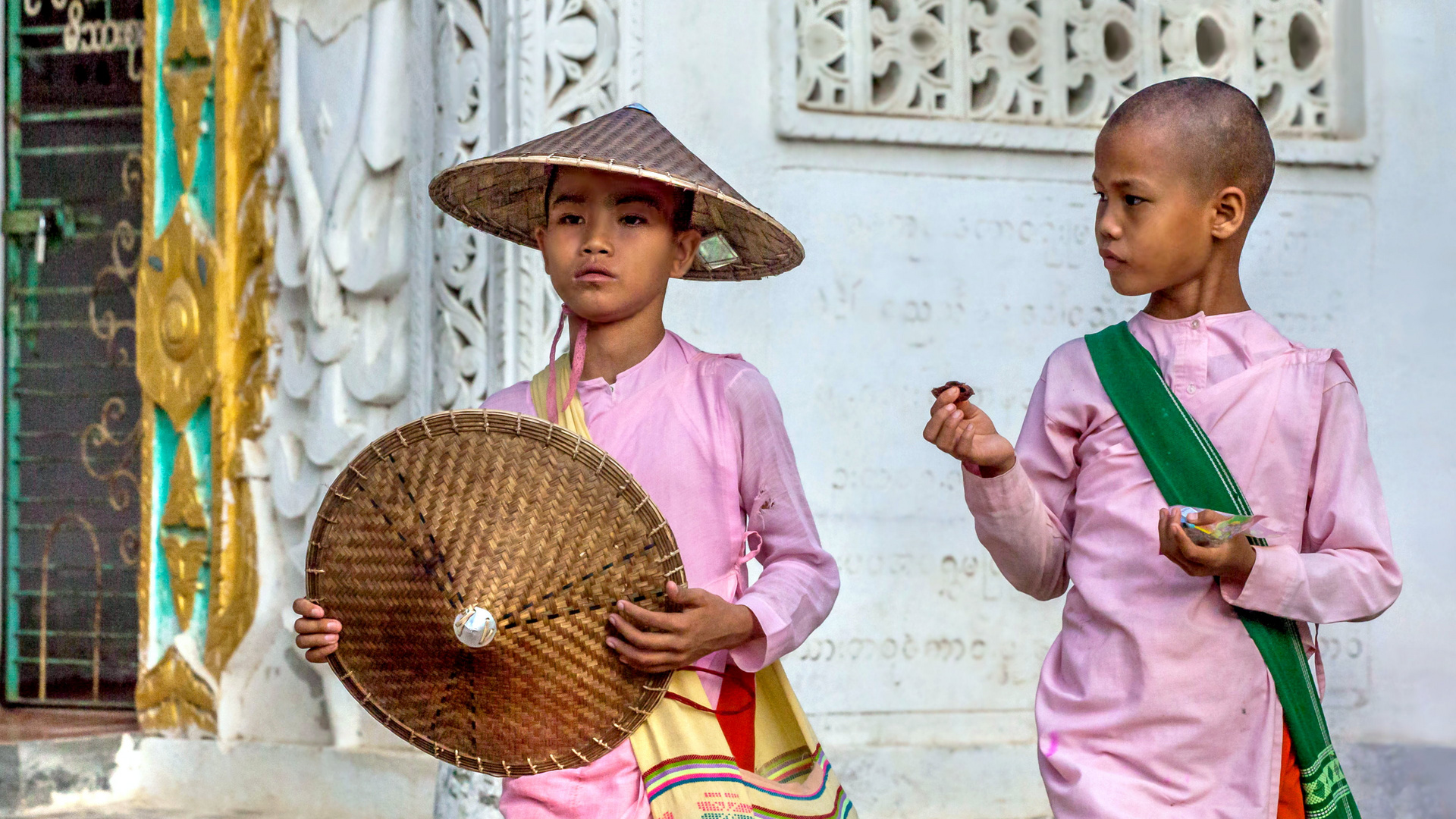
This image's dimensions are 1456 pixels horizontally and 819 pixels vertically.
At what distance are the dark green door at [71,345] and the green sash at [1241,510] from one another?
15.0 ft

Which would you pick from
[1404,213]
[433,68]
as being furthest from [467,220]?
[1404,213]

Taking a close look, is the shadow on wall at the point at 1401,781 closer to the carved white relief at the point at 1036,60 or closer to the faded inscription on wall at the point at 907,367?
the faded inscription on wall at the point at 907,367

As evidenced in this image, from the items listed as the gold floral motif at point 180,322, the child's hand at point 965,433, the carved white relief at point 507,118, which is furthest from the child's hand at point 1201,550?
the gold floral motif at point 180,322

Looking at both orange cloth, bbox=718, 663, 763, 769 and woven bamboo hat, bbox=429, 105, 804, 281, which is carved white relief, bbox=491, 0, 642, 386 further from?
orange cloth, bbox=718, 663, 763, 769

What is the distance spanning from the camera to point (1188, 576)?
8.06ft

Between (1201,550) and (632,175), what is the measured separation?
40.1 inches

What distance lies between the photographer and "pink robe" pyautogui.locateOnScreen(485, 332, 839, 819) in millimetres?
2596

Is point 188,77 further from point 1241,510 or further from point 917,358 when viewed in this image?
point 1241,510

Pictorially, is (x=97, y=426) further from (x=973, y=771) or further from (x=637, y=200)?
(x=637, y=200)

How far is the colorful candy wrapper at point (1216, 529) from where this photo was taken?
2229 millimetres

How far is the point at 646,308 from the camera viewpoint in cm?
274

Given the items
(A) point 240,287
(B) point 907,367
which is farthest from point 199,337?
(B) point 907,367

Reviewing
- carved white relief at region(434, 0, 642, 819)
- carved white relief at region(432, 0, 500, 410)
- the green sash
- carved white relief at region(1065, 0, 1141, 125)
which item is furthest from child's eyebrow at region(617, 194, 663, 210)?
carved white relief at region(1065, 0, 1141, 125)

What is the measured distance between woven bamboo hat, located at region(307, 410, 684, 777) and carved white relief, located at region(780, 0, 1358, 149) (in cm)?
265
